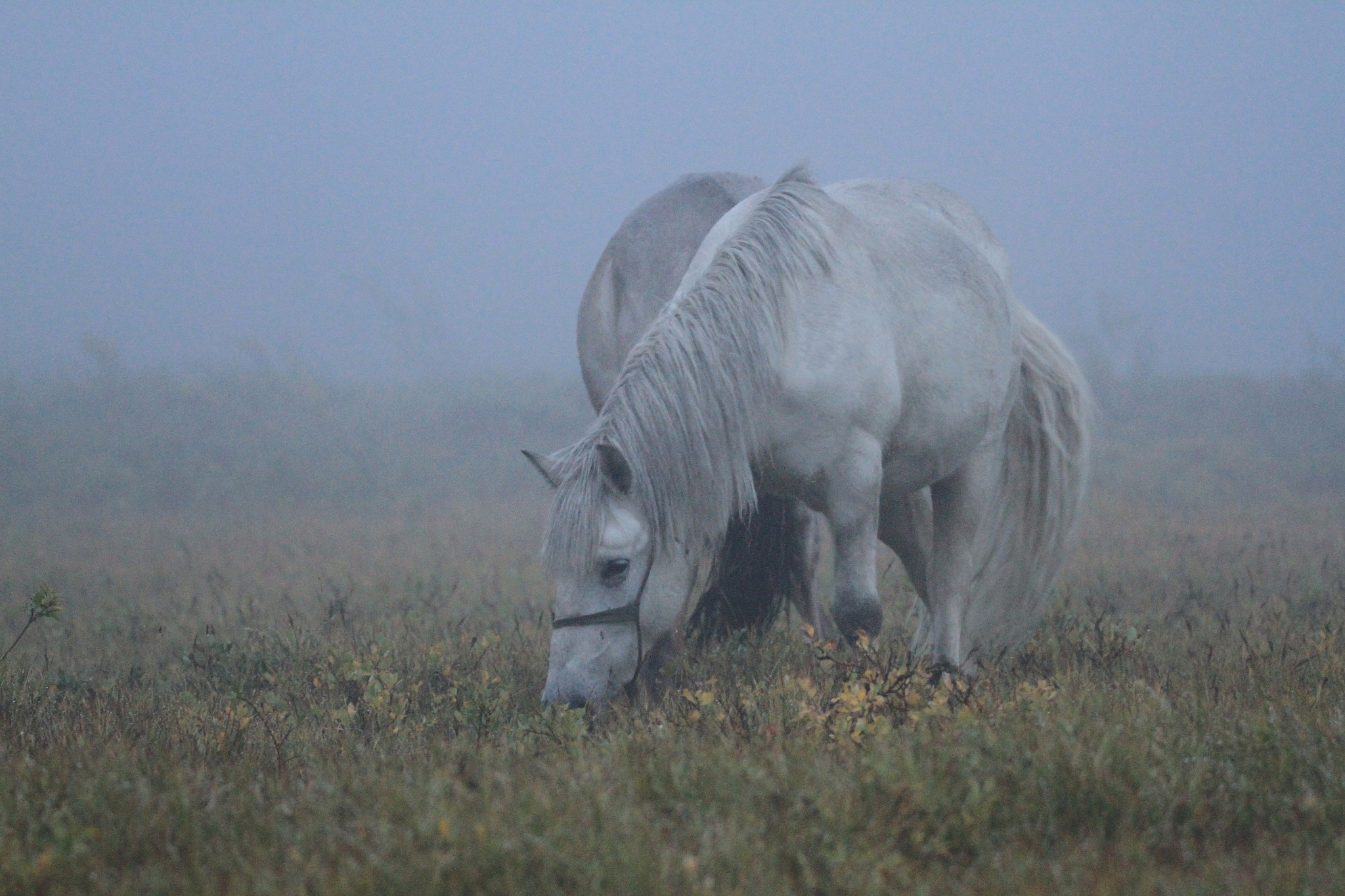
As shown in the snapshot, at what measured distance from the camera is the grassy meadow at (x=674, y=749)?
2117 mm

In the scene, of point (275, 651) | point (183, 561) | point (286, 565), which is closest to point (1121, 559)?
point (275, 651)

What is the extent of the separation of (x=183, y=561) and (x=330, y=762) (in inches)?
281

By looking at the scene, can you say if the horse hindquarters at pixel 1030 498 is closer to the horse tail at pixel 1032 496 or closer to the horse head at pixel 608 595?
the horse tail at pixel 1032 496

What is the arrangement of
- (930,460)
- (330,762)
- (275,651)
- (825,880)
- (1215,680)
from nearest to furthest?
(825,880) < (330,762) < (1215,680) < (930,460) < (275,651)

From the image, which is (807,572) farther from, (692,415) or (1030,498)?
(692,415)

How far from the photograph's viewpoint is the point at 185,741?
3.09m

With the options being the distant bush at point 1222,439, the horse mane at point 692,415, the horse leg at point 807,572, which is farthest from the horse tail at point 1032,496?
the distant bush at point 1222,439

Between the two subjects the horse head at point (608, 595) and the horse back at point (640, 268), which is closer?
the horse head at point (608, 595)

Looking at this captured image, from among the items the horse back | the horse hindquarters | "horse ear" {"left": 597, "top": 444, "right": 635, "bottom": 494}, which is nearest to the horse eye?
"horse ear" {"left": 597, "top": 444, "right": 635, "bottom": 494}

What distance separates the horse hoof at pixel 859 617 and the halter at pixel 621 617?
74 cm

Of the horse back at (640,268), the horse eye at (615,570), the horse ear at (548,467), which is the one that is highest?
the horse back at (640,268)

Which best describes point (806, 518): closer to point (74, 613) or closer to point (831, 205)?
point (831, 205)

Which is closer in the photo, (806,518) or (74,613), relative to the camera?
(806,518)

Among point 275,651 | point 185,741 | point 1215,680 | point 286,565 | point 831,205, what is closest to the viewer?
point 185,741
